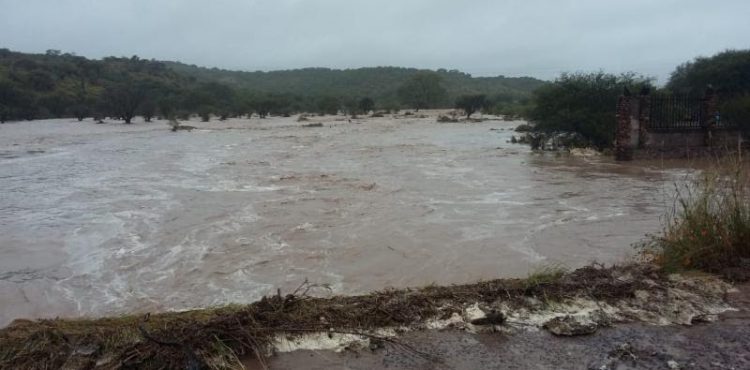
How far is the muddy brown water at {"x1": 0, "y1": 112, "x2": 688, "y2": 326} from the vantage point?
7.39 m

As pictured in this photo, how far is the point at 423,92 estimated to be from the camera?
3526 inches

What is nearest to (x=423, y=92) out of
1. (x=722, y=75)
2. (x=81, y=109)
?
(x=81, y=109)

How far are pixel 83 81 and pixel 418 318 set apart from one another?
243ft

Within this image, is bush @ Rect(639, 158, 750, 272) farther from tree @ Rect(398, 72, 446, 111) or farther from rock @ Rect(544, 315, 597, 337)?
tree @ Rect(398, 72, 446, 111)

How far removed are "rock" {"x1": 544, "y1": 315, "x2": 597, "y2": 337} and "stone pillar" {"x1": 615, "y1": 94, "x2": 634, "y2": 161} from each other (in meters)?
17.5

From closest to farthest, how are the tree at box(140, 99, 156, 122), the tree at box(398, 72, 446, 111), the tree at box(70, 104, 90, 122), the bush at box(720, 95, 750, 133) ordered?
the bush at box(720, 95, 750, 133)
the tree at box(140, 99, 156, 122)
the tree at box(70, 104, 90, 122)
the tree at box(398, 72, 446, 111)

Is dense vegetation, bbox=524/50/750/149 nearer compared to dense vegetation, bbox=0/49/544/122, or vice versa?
dense vegetation, bbox=524/50/750/149

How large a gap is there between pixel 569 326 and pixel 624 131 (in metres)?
18.1

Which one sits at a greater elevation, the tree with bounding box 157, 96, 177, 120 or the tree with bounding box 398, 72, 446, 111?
the tree with bounding box 398, 72, 446, 111

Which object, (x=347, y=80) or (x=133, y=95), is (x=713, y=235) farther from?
(x=347, y=80)

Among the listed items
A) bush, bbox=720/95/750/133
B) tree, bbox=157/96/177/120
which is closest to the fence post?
bush, bbox=720/95/750/133

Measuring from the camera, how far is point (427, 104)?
295 feet

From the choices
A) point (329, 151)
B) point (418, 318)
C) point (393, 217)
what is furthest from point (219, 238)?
point (329, 151)

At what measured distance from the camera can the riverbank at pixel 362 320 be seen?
11.4 feet
